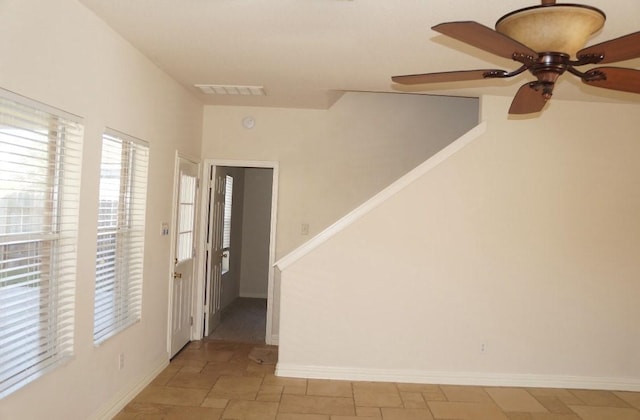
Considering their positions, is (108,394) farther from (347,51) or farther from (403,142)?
(403,142)

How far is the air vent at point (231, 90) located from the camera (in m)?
4.48

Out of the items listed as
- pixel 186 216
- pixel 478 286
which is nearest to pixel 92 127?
pixel 186 216

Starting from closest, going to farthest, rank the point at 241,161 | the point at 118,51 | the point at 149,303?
the point at 118,51, the point at 149,303, the point at 241,161

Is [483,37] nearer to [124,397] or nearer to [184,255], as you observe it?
[124,397]

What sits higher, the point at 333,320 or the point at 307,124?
the point at 307,124

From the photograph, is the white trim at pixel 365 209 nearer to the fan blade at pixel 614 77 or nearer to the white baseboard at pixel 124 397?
the white baseboard at pixel 124 397

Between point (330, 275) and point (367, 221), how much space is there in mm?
600

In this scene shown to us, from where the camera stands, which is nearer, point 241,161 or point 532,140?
point 532,140

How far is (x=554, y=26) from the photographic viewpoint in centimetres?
162

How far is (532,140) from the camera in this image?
14.5 ft

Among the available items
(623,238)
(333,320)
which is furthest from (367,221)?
(623,238)

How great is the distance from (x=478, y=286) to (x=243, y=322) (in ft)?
10.6

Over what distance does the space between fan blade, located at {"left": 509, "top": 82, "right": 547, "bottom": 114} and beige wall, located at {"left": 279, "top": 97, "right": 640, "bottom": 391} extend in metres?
1.91

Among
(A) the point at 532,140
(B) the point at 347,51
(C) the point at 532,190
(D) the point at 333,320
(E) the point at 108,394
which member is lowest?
(E) the point at 108,394
